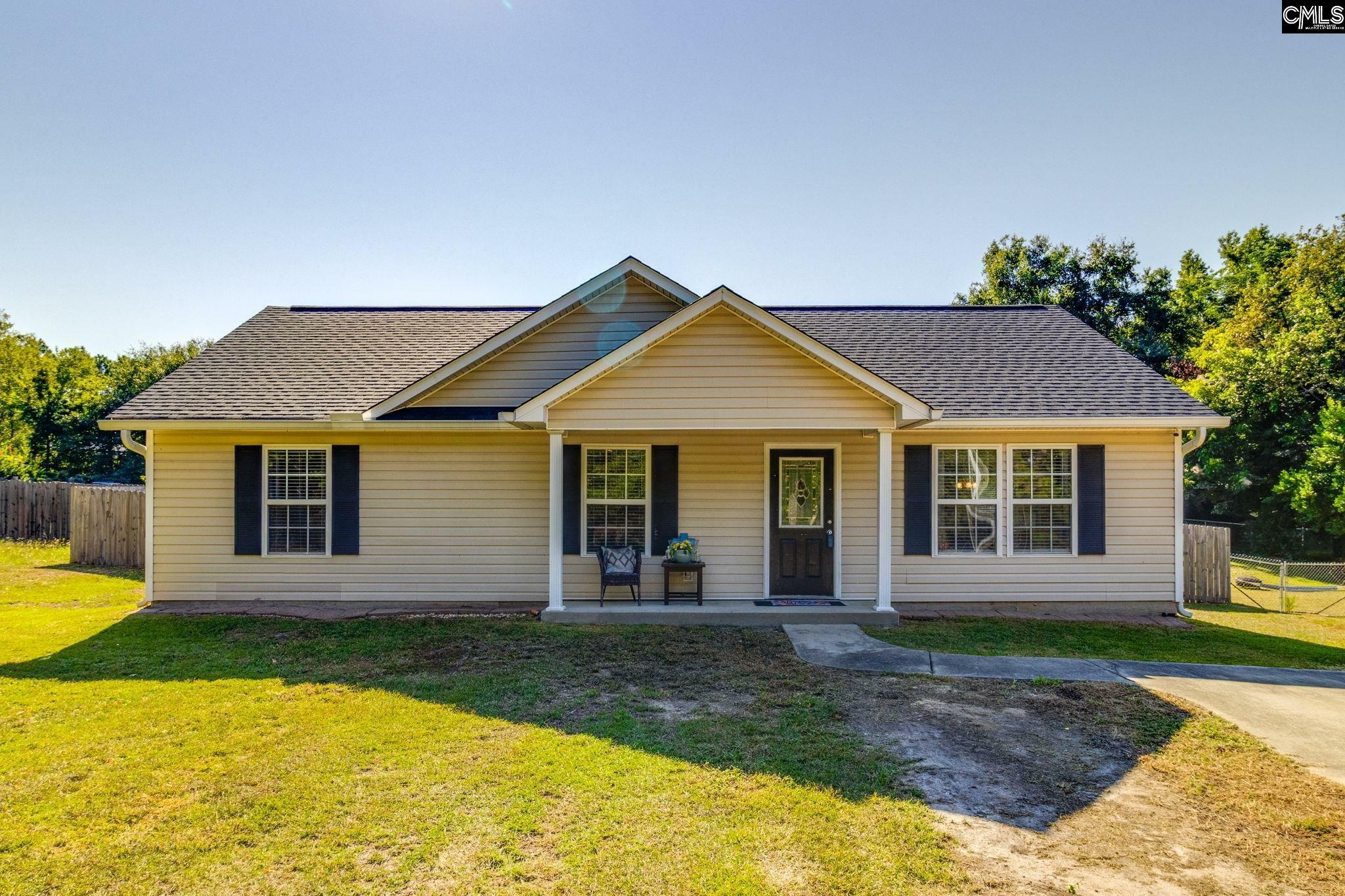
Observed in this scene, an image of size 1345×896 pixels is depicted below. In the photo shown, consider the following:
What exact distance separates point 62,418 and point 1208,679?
39.3 meters

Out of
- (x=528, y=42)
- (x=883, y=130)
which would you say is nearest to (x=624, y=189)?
(x=528, y=42)

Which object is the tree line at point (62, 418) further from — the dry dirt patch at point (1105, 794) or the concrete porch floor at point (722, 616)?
the dry dirt patch at point (1105, 794)

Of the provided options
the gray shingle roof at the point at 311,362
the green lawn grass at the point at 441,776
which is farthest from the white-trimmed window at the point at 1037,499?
the gray shingle roof at the point at 311,362

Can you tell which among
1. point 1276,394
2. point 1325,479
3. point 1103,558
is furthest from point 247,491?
point 1276,394

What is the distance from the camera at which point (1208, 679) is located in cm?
615

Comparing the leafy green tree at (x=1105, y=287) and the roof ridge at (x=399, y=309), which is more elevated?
the leafy green tree at (x=1105, y=287)

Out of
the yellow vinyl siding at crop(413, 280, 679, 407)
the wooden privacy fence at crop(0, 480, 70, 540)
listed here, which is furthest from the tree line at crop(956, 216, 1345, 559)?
the wooden privacy fence at crop(0, 480, 70, 540)

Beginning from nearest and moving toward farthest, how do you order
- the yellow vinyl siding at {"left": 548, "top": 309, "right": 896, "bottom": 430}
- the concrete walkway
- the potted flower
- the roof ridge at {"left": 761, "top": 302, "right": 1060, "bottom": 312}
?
the concrete walkway < the yellow vinyl siding at {"left": 548, "top": 309, "right": 896, "bottom": 430} < the potted flower < the roof ridge at {"left": 761, "top": 302, "right": 1060, "bottom": 312}

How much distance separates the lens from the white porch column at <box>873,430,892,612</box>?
8.16 meters

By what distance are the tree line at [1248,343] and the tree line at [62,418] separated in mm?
38798

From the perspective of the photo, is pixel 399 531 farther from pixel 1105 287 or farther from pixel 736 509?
pixel 1105 287

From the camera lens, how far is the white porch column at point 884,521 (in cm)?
816

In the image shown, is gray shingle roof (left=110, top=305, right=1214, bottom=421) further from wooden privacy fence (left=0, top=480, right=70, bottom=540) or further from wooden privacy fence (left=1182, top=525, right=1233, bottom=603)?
wooden privacy fence (left=0, top=480, right=70, bottom=540)

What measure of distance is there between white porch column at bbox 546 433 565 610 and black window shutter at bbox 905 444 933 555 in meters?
4.88
